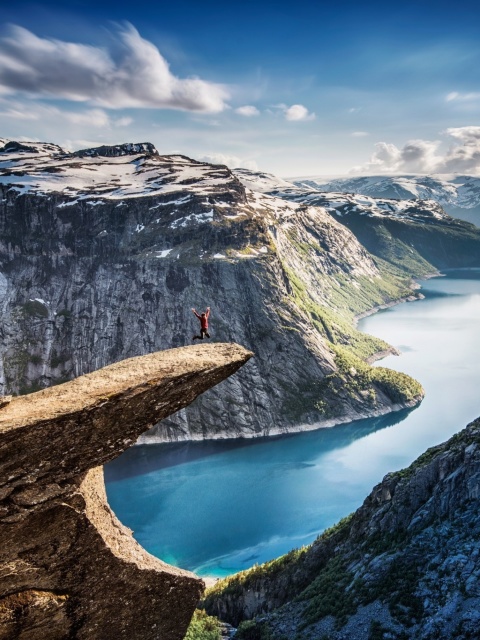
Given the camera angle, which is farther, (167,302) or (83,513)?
(167,302)

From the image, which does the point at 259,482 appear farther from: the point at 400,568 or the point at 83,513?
the point at 83,513

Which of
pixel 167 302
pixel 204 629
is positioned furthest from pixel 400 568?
pixel 167 302

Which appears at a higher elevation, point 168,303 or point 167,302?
point 167,302

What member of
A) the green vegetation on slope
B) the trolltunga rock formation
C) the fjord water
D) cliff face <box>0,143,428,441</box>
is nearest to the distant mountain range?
cliff face <box>0,143,428,441</box>

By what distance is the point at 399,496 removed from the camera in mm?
36969

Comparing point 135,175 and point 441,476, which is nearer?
point 441,476

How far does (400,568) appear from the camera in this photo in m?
30.7

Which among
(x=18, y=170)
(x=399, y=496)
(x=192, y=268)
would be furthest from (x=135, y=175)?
(x=399, y=496)

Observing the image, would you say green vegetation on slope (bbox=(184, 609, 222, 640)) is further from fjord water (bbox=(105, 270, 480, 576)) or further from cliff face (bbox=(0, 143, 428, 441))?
cliff face (bbox=(0, 143, 428, 441))

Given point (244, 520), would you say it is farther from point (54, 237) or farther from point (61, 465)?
point (54, 237)

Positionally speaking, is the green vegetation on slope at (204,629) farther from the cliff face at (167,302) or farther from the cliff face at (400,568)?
the cliff face at (167,302)

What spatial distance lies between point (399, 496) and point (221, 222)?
4342 inches

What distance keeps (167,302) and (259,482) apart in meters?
56.7

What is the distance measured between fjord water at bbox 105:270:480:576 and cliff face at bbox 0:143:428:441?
21.6 ft
